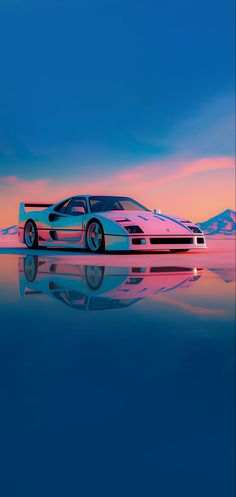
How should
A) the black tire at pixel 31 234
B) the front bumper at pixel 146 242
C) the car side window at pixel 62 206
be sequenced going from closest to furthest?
the front bumper at pixel 146 242 → the car side window at pixel 62 206 → the black tire at pixel 31 234

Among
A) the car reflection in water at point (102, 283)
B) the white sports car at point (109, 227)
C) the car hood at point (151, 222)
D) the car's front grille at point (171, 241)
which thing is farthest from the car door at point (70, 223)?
the car reflection in water at point (102, 283)

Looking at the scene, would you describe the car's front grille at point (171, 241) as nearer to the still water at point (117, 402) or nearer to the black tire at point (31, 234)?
the black tire at point (31, 234)

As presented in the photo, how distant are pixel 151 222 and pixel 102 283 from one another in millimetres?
4350

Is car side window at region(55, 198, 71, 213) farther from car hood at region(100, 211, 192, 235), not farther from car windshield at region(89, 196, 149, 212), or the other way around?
car hood at region(100, 211, 192, 235)

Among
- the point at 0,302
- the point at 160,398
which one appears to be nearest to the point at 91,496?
the point at 160,398

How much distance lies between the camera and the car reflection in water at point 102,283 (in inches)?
148

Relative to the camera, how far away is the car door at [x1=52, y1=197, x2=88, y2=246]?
10016mm

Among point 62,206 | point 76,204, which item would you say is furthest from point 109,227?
point 62,206

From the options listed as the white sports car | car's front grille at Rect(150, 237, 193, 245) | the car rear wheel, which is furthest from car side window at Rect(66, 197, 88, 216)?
car's front grille at Rect(150, 237, 193, 245)

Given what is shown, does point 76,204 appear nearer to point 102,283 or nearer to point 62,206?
point 62,206

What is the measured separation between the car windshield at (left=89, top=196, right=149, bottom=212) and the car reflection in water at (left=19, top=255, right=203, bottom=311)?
3.65 m

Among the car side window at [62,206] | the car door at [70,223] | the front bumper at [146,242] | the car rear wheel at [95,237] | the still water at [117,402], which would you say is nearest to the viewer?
the still water at [117,402]

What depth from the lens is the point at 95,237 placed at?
9.67 m

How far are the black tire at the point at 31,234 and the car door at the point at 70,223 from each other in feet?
3.01
